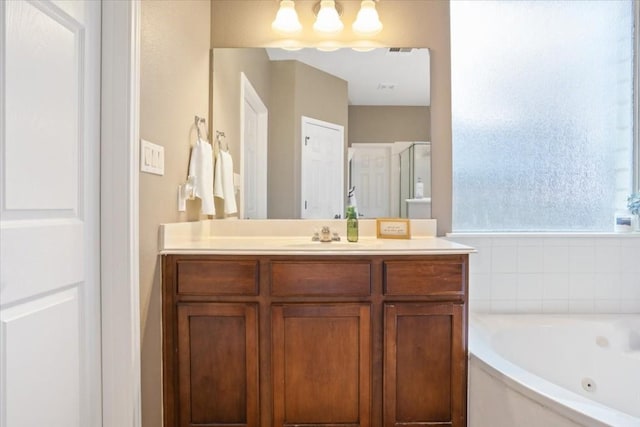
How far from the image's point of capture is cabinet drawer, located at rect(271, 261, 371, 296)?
1.42 metres

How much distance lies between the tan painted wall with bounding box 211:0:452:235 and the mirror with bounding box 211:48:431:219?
1.9 inches

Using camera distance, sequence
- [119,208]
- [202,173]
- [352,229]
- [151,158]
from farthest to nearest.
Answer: [352,229] → [202,173] → [151,158] → [119,208]

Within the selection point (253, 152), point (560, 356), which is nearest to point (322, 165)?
point (253, 152)

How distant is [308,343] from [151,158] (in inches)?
37.2

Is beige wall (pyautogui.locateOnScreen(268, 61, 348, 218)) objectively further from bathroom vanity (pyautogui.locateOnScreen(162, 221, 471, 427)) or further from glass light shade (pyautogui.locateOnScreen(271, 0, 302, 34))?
bathroom vanity (pyautogui.locateOnScreen(162, 221, 471, 427))

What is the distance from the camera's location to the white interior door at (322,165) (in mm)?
2027

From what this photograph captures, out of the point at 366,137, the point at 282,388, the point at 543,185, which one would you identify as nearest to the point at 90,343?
the point at 282,388

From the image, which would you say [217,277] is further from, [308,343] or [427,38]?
[427,38]

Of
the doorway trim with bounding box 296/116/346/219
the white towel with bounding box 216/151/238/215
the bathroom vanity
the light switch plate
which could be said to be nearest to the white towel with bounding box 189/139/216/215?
the white towel with bounding box 216/151/238/215

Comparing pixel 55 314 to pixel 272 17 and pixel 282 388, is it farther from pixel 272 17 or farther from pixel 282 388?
pixel 272 17

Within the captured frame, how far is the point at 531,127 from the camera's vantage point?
2051 mm

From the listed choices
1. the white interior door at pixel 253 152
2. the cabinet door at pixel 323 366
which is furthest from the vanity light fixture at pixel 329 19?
the cabinet door at pixel 323 366

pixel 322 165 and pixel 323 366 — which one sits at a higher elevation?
pixel 322 165

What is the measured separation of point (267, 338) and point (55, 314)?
2.33 ft
